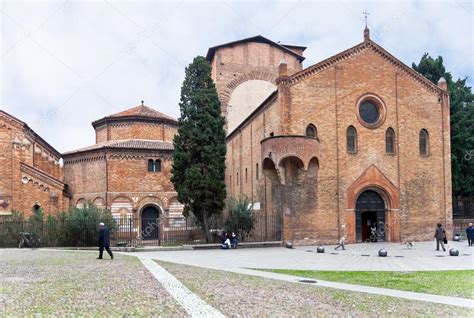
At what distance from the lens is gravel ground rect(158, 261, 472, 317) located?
8000 millimetres

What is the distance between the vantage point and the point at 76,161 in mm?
35812

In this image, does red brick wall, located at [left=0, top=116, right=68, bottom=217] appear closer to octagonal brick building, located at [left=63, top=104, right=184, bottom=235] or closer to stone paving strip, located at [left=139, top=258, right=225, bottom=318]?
octagonal brick building, located at [left=63, top=104, right=184, bottom=235]

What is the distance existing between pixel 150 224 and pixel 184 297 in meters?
25.5

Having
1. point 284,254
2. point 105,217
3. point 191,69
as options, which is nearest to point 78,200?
point 105,217

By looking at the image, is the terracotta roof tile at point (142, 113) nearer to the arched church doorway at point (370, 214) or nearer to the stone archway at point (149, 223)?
Result: the stone archway at point (149, 223)

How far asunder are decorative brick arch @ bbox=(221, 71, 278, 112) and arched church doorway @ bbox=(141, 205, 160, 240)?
1069 cm

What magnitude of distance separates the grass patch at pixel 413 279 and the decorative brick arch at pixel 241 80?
2615 centimetres

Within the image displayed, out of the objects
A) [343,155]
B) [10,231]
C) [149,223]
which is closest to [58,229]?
[10,231]

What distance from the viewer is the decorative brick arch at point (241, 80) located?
38.1m

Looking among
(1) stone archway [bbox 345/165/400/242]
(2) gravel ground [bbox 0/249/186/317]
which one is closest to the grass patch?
(2) gravel ground [bbox 0/249/186/317]

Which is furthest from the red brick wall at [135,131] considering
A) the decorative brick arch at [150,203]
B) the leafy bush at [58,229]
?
the leafy bush at [58,229]

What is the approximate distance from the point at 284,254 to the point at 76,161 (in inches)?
914

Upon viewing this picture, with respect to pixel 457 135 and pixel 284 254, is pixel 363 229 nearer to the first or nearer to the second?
pixel 284 254

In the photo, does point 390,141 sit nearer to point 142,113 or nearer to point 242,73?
point 242,73
